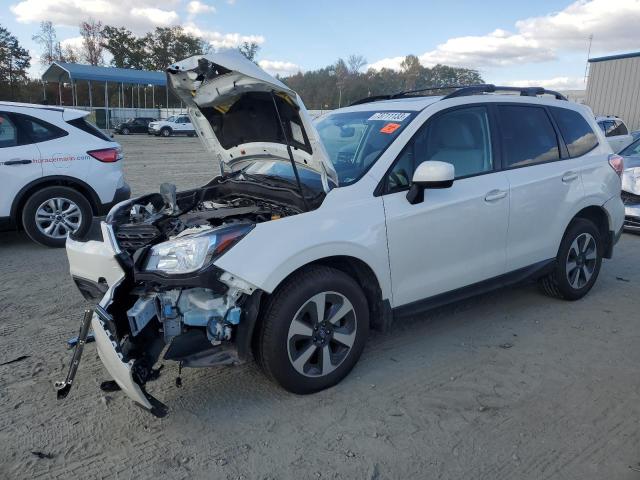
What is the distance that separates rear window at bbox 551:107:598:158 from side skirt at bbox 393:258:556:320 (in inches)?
41.6

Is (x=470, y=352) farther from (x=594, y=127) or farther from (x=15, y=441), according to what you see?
(x=15, y=441)

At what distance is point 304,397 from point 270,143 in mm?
1756

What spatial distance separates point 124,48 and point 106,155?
6315cm

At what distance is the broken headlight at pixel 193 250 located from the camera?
9.71 feet

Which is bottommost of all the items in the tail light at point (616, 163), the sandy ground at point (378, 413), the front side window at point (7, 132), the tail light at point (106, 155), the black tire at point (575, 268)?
the sandy ground at point (378, 413)

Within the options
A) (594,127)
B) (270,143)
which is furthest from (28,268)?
(594,127)

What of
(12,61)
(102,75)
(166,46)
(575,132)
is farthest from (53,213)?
(166,46)

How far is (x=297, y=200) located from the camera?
343 centimetres

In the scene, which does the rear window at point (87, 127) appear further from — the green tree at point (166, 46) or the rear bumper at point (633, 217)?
the green tree at point (166, 46)

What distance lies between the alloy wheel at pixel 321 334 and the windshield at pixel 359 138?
80cm

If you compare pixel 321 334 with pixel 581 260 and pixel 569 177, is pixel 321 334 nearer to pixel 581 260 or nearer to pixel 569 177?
pixel 569 177

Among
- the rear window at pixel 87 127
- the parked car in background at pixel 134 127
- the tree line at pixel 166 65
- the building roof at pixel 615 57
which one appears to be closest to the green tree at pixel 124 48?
the tree line at pixel 166 65

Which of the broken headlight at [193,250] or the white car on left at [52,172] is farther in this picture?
the white car on left at [52,172]

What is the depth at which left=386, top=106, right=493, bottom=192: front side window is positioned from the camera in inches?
146
